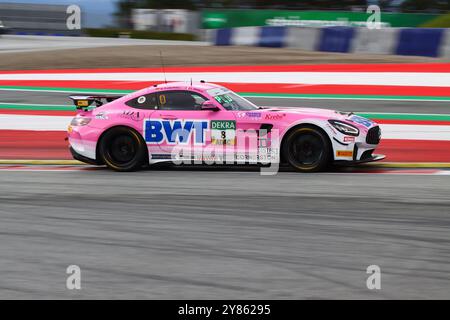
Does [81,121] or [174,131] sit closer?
[174,131]

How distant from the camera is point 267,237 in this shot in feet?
22.9

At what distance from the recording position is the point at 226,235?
7090 millimetres

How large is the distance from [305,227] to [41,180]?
443 centimetres

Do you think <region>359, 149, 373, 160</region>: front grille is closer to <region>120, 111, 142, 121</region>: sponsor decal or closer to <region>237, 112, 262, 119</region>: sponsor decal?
<region>237, 112, 262, 119</region>: sponsor decal

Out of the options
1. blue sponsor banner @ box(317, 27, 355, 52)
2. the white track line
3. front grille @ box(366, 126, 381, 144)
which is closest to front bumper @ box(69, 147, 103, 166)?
front grille @ box(366, 126, 381, 144)

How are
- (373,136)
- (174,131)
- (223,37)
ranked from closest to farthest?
(373,136)
(174,131)
(223,37)

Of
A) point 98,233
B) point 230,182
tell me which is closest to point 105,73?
point 230,182

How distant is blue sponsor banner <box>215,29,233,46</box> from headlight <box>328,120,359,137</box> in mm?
20576

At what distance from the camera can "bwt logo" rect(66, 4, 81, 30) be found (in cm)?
5356

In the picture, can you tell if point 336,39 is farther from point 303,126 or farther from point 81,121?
point 303,126

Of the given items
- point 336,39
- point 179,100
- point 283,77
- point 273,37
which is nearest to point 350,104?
point 283,77

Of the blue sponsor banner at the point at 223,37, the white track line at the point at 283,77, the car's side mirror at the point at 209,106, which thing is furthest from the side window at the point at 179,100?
the blue sponsor banner at the point at 223,37

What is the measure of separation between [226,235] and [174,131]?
3582 millimetres

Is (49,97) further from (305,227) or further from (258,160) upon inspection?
(305,227)
